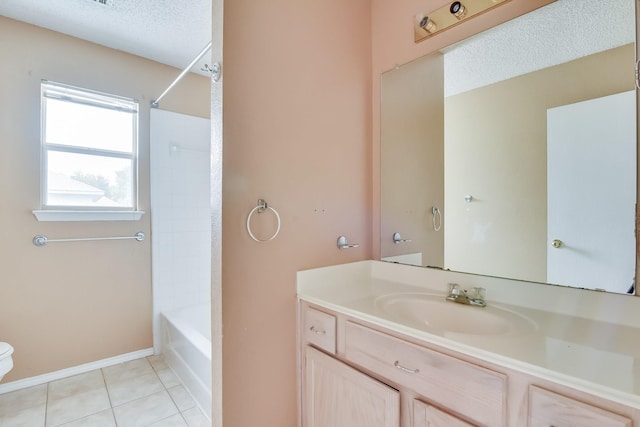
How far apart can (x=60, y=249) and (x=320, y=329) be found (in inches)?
81.7

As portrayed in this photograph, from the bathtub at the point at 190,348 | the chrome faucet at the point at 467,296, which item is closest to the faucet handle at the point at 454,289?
the chrome faucet at the point at 467,296

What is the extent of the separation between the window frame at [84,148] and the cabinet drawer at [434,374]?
6.94ft

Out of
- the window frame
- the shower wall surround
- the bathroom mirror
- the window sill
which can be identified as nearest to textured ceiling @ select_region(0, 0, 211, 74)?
the window frame

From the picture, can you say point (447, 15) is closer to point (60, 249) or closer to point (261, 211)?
point (261, 211)

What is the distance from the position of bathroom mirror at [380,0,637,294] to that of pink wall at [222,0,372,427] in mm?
235

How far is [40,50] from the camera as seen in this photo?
80.3 inches

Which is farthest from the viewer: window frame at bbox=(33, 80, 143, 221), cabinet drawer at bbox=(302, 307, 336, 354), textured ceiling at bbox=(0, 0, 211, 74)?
window frame at bbox=(33, 80, 143, 221)

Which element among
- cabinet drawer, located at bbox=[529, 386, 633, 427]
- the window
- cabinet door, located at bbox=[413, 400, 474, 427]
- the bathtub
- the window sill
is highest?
the window

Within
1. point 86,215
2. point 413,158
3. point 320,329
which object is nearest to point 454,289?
point 320,329

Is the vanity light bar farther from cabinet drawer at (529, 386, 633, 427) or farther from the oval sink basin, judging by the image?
cabinet drawer at (529, 386, 633, 427)

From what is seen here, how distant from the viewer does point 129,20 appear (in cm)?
196

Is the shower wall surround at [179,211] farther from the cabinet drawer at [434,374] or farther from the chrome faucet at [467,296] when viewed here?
the chrome faucet at [467,296]

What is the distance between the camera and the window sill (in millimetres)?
2014

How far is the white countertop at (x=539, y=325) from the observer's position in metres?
0.67
